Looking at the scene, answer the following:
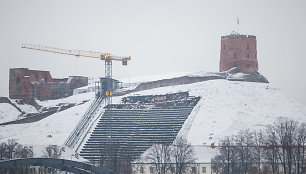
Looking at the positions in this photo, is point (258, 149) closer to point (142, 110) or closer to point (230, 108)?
point (230, 108)

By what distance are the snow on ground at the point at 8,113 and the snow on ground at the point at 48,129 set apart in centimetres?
633

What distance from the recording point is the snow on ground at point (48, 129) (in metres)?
108

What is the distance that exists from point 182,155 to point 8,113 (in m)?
53.7

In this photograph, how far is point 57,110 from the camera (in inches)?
5005

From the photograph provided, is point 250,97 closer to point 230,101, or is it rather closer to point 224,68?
point 230,101

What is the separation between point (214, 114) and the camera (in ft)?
354

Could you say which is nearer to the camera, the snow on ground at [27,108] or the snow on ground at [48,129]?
the snow on ground at [48,129]

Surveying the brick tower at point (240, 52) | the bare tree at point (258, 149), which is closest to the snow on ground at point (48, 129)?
the brick tower at point (240, 52)

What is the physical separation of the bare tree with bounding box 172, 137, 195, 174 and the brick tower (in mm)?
39088

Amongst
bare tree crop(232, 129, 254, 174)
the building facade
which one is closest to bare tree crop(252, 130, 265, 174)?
bare tree crop(232, 129, 254, 174)

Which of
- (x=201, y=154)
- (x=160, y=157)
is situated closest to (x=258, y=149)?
(x=201, y=154)

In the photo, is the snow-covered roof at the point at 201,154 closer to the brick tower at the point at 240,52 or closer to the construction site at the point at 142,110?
the construction site at the point at 142,110

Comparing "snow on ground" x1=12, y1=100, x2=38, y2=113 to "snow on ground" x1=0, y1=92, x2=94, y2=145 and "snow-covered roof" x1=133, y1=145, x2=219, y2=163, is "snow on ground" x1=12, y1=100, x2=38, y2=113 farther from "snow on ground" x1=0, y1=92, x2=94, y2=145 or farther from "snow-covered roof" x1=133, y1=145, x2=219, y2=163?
"snow-covered roof" x1=133, y1=145, x2=219, y2=163

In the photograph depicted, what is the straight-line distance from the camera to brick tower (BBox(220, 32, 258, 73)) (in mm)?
128250
